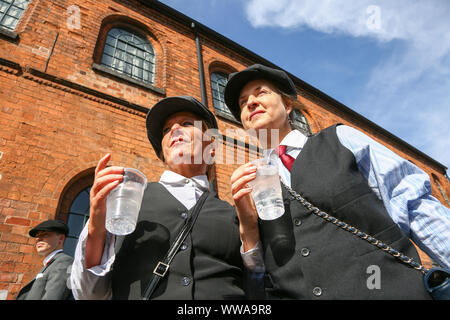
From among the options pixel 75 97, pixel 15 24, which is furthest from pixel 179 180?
pixel 15 24

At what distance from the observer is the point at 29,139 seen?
361 centimetres

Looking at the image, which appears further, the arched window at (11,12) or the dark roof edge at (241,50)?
the dark roof edge at (241,50)

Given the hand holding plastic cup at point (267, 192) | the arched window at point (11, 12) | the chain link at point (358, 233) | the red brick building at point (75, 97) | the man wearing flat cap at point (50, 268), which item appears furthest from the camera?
the arched window at point (11, 12)

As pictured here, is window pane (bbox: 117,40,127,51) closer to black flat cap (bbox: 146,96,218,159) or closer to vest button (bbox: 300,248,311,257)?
black flat cap (bbox: 146,96,218,159)

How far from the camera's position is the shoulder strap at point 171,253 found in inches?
45.8

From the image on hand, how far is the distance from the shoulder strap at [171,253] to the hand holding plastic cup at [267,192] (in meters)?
0.40

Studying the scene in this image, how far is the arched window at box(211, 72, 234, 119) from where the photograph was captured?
23.6 feet

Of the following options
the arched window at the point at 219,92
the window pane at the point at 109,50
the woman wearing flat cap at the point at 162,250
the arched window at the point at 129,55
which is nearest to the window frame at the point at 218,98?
the arched window at the point at 219,92

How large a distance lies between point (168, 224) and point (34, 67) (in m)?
4.45

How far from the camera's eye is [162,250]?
4.32 feet

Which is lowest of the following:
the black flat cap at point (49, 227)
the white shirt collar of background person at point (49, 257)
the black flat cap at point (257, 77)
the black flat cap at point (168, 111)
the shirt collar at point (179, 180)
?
the shirt collar at point (179, 180)

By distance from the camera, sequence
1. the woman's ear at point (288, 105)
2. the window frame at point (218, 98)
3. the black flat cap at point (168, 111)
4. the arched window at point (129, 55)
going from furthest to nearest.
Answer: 1. the window frame at point (218, 98)
2. the arched window at point (129, 55)
3. the black flat cap at point (168, 111)
4. the woman's ear at point (288, 105)

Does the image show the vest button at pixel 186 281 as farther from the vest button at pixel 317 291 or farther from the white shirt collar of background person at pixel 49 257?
the white shirt collar of background person at pixel 49 257
